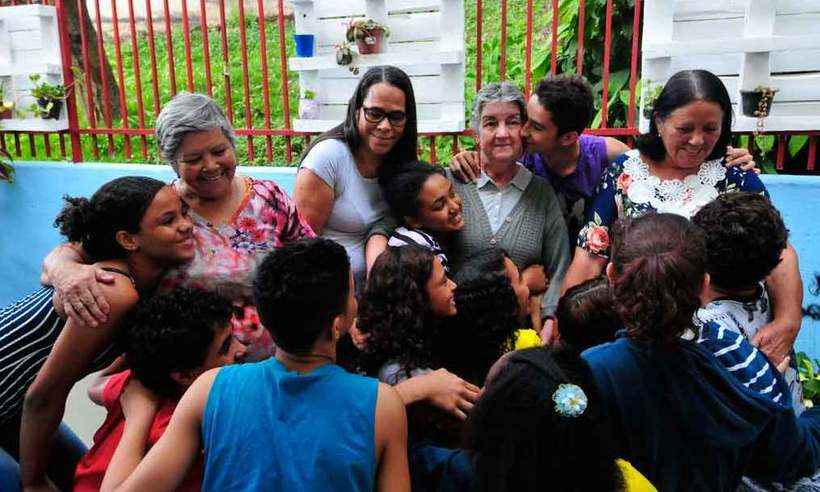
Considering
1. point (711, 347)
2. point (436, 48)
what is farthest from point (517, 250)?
point (436, 48)

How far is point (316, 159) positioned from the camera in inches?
105

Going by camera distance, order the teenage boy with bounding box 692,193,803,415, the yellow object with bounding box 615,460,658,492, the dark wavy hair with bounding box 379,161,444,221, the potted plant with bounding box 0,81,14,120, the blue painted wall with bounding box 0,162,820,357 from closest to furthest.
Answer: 1. the yellow object with bounding box 615,460,658,492
2. the teenage boy with bounding box 692,193,803,415
3. the dark wavy hair with bounding box 379,161,444,221
4. the blue painted wall with bounding box 0,162,820,357
5. the potted plant with bounding box 0,81,14,120

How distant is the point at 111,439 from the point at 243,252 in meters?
0.69

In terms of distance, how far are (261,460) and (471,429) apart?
0.46 m

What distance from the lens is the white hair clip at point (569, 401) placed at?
1.28 meters

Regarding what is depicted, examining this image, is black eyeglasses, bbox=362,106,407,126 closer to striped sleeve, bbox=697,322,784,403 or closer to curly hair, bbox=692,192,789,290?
curly hair, bbox=692,192,789,290

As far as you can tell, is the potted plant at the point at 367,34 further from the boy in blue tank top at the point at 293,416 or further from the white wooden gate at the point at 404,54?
the boy in blue tank top at the point at 293,416

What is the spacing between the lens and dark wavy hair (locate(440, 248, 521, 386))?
2041mm

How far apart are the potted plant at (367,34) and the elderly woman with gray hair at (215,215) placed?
6.00 ft

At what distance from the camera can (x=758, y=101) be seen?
3309 mm

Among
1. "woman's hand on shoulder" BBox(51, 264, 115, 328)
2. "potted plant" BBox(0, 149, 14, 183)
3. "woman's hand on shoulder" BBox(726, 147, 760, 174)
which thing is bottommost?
"woman's hand on shoulder" BBox(51, 264, 115, 328)

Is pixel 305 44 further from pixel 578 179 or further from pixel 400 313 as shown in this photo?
pixel 400 313

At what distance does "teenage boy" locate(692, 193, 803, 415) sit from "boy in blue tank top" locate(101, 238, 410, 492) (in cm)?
81

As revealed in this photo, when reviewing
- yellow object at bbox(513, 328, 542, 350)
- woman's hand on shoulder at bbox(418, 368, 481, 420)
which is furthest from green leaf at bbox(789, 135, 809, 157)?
woman's hand on shoulder at bbox(418, 368, 481, 420)
